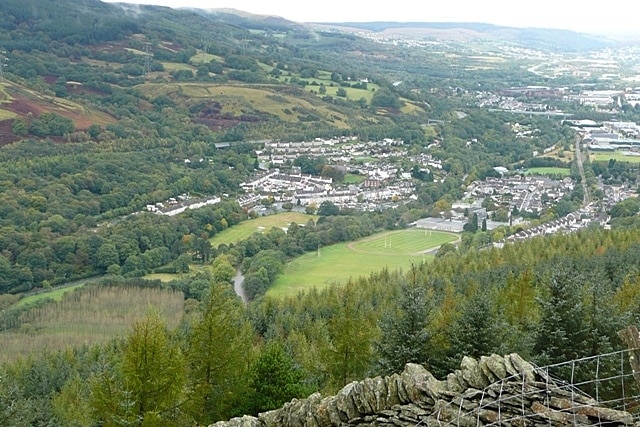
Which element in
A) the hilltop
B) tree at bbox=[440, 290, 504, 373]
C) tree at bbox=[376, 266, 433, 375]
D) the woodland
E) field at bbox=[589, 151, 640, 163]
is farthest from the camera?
the hilltop

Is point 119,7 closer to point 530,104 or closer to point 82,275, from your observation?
point 530,104

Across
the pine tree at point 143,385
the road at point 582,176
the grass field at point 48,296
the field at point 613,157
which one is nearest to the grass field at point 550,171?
the road at point 582,176

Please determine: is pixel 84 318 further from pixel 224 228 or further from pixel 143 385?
pixel 143 385

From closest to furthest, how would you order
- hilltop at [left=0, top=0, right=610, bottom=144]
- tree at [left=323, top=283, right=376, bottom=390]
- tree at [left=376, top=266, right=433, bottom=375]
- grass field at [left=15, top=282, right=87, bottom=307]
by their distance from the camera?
tree at [left=376, top=266, right=433, bottom=375] < tree at [left=323, top=283, right=376, bottom=390] < grass field at [left=15, top=282, right=87, bottom=307] < hilltop at [left=0, top=0, right=610, bottom=144]

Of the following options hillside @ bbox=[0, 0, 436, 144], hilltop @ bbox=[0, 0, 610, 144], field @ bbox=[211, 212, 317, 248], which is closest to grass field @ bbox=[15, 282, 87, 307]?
field @ bbox=[211, 212, 317, 248]

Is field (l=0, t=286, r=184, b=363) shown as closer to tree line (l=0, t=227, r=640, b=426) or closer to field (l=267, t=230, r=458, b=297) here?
field (l=267, t=230, r=458, b=297)

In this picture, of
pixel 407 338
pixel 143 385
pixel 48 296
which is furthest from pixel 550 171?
pixel 143 385

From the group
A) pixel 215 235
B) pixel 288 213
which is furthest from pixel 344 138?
pixel 215 235
